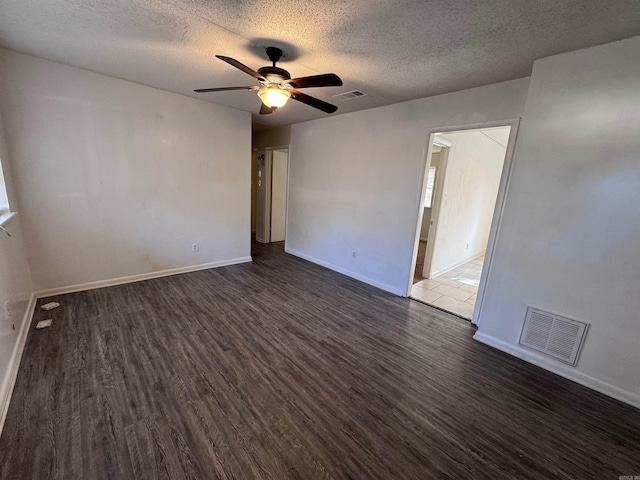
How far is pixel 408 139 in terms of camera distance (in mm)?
3400

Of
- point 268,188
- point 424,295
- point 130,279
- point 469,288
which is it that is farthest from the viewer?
point 268,188

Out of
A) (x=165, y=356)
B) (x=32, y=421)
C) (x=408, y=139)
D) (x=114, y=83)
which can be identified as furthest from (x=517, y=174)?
(x=114, y=83)

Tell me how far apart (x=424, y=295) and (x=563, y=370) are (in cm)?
167

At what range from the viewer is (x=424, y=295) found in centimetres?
377

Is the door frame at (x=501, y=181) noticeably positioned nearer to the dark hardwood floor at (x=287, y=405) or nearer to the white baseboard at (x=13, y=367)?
the dark hardwood floor at (x=287, y=405)

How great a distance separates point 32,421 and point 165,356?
77 centimetres

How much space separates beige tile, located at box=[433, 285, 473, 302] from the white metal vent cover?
1.28 m

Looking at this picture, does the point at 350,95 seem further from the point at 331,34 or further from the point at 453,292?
the point at 453,292

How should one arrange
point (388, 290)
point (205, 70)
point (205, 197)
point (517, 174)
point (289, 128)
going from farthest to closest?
point (289, 128) → point (205, 197) → point (388, 290) → point (205, 70) → point (517, 174)

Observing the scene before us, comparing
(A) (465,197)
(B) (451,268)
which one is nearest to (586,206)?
(A) (465,197)

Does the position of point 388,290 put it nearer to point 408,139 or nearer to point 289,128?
point 408,139

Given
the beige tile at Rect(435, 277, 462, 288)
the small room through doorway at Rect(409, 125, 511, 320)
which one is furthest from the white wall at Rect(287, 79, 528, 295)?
the beige tile at Rect(435, 277, 462, 288)

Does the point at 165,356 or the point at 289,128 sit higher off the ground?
the point at 289,128

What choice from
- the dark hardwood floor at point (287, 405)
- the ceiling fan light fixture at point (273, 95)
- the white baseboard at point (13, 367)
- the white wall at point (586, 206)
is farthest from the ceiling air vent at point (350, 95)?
the white baseboard at point (13, 367)
